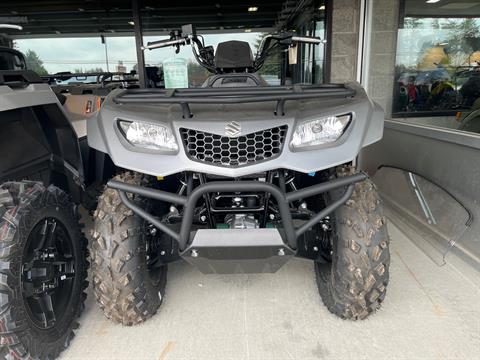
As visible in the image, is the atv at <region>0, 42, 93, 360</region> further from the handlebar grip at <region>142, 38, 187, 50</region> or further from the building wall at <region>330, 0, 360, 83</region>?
the building wall at <region>330, 0, 360, 83</region>

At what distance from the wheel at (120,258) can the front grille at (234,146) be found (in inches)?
18.4

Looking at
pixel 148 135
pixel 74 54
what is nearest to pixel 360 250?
pixel 148 135

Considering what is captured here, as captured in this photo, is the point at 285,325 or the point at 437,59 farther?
the point at 437,59

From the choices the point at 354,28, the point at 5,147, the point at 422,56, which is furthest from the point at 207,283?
the point at 354,28

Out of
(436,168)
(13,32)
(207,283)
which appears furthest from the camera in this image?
(13,32)

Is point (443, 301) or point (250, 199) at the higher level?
point (250, 199)

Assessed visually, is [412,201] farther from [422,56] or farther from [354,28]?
[354,28]

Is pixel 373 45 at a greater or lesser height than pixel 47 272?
greater

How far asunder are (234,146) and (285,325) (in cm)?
106

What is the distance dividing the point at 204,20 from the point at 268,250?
16.3ft

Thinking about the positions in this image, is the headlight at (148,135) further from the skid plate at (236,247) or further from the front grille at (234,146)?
the skid plate at (236,247)

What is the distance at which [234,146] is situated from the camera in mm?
1695

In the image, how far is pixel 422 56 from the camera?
156 inches

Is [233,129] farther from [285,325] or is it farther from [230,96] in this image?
[285,325]
